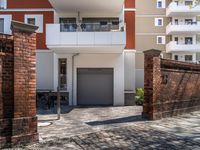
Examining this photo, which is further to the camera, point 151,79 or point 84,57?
point 84,57

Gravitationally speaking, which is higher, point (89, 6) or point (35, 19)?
point (89, 6)

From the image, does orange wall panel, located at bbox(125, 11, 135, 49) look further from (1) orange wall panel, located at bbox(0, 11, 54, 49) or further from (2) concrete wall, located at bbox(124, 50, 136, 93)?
(1) orange wall panel, located at bbox(0, 11, 54, 49)

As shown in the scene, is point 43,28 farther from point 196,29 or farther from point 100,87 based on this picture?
point 196,29

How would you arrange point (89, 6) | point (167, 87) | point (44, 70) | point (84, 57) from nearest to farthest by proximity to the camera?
point (167, 87) → point (89, 6) → point (84, 57) → point (44, 70)

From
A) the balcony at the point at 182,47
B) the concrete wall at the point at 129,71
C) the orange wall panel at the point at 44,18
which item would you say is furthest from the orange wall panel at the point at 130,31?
the balcony at the point at 182,47

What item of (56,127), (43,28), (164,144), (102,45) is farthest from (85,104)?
(164,144)

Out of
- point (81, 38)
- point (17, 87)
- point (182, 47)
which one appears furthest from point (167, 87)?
point (182, 47)

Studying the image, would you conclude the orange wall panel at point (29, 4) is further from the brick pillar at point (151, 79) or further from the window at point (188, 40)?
the window at point (188, 40)

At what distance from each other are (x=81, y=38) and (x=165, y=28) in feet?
82.1

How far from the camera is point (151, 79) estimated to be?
14438 millimetres

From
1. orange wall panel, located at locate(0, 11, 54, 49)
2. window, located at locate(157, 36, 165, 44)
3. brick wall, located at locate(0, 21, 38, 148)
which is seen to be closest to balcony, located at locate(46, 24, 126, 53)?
orange wall panel, located at locate(0, 11, 54, 49)

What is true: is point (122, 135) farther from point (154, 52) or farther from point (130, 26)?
point (130, 26)

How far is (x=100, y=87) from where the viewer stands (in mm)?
23859

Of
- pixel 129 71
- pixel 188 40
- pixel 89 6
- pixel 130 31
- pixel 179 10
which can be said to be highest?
pixel 179 10
